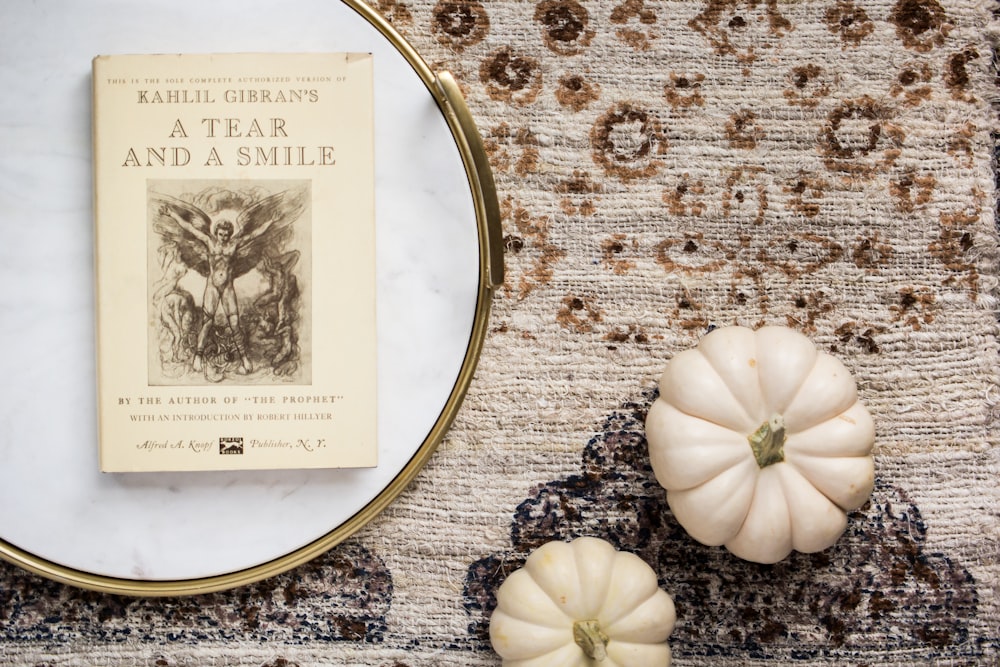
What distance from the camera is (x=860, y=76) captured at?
72 centimetres

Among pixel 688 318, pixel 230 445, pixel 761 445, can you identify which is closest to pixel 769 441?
pixel 761 445

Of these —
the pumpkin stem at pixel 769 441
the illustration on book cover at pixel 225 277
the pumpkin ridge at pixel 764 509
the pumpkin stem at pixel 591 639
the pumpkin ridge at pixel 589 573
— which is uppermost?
the illustration on book cover at pixel 225 277

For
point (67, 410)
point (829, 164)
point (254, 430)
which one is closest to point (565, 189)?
point (829, 164)

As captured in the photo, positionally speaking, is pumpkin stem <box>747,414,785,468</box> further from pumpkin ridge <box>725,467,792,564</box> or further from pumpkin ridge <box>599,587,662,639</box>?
pumpkin ridge <box>599,587,662,639</box>

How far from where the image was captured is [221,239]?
66 cm

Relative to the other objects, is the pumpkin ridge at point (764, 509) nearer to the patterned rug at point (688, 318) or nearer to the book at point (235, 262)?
the patterned rug at point (688, 318)

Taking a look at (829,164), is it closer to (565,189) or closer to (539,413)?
(565,189)

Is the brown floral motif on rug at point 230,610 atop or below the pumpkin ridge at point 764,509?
below

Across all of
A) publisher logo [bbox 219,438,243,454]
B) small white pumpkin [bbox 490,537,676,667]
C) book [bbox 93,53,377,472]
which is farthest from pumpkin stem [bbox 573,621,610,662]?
publisher logo [bbox 219,438,243,454]

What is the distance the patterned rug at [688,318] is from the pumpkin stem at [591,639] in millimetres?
99

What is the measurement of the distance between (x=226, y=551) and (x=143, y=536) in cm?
7

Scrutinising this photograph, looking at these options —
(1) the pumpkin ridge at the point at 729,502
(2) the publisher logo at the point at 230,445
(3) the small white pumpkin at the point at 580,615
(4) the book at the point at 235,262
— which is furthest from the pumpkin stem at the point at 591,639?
(2) the publisher logo at the point at 230,445

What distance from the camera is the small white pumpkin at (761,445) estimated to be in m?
0.63

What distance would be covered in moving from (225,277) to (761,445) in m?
0.48
